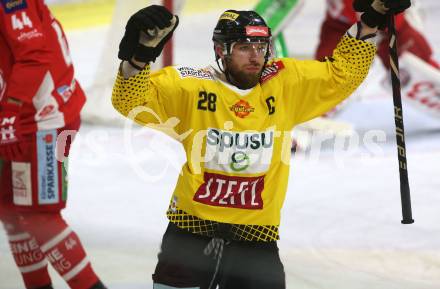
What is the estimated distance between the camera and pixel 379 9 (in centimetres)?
265

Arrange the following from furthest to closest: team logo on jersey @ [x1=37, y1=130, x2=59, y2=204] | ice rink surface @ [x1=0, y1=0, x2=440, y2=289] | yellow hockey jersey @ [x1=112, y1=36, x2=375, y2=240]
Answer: ice rink surface @ [x1=0, y1=0, x2=440, y2=289] → team logo on jersey @ [x1=37, y1=130, x2=59, y2=204] → yellow hockey jersey @ [x1=112, y1=36, x2=375, y2=240]

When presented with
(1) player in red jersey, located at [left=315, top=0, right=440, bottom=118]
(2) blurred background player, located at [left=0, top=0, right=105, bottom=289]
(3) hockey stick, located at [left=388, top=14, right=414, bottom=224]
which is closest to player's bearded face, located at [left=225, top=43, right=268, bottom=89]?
(3) hockey stick, located at [left=388, top=14, right=414, bottom=224]

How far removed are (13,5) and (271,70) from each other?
80cm

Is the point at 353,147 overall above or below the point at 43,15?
below

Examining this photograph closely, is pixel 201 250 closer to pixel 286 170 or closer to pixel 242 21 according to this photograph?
pixel 286 170

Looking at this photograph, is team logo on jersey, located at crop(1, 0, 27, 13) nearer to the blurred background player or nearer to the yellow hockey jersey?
the blurred background player

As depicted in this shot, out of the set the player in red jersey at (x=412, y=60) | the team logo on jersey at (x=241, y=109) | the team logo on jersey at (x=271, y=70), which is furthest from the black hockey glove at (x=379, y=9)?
the player in red jersey at (x=412, y=60)

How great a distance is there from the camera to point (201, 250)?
2617 mm

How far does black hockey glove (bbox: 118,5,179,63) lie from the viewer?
7.87 feet

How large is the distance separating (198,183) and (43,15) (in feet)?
2.59

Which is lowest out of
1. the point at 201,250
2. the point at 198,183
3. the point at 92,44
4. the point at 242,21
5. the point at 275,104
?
the point at 92,44

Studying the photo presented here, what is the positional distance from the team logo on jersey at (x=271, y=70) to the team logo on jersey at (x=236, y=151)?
144mm

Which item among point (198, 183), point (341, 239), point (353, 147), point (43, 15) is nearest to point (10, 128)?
point (43, 15)

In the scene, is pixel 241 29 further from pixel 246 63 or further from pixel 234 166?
pixel 234 166
